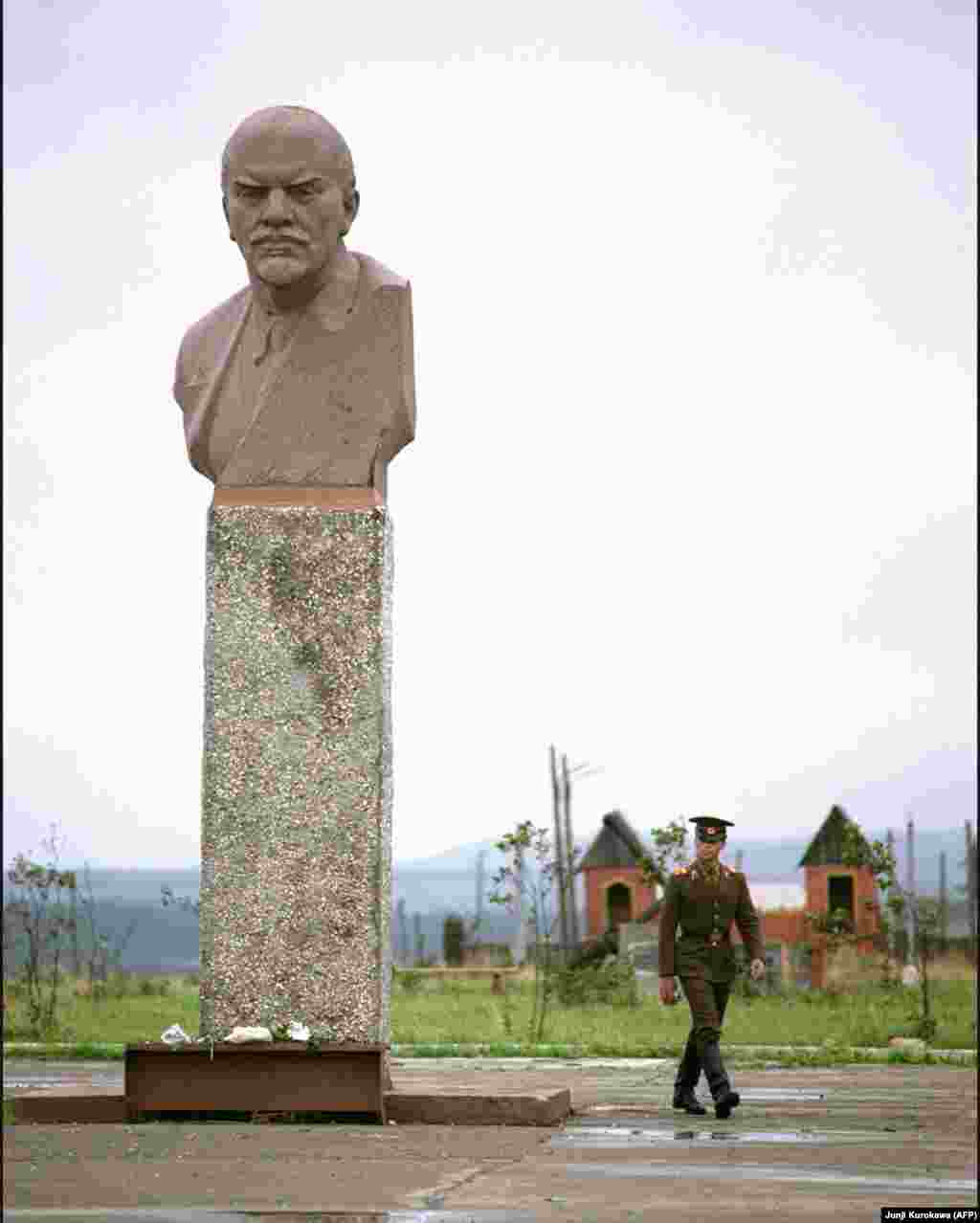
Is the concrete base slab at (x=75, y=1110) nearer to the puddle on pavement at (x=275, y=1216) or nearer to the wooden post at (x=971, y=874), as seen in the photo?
the puddle on pavement at (x=275, y=1216)

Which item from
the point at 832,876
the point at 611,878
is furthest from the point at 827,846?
the point at 611,878

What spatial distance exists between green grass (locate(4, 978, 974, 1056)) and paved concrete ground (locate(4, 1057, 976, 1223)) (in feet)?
17.8

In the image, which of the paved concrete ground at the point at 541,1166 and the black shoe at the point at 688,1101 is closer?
the paved concrete ground at the point at 541,1166

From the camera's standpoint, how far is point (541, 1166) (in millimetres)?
8477

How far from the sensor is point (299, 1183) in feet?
25.5

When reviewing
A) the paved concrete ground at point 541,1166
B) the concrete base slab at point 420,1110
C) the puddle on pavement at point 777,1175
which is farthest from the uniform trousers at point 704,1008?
the puddle on pavement at point 777,1175

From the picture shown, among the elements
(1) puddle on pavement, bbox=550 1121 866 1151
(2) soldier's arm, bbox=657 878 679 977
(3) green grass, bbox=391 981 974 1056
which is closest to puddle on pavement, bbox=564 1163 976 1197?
(1) puddle on pavement, bbox=550 1121 866 1151

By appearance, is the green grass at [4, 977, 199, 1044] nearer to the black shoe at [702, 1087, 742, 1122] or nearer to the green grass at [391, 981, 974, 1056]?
the green grass at [391, 981, 974, 1056]

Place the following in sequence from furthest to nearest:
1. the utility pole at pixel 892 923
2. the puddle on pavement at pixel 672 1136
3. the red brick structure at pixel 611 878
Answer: the red brick structure at pixel 611 878 < the utility pole at pixel 892 923 < the puddle on pavement at pixel 672 1136

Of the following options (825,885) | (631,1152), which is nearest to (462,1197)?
(631,1152)

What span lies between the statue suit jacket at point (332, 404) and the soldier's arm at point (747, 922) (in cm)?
312

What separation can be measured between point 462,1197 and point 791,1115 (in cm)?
390

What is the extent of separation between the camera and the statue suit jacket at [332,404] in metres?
11.0

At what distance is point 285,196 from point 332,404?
1.03 metres
